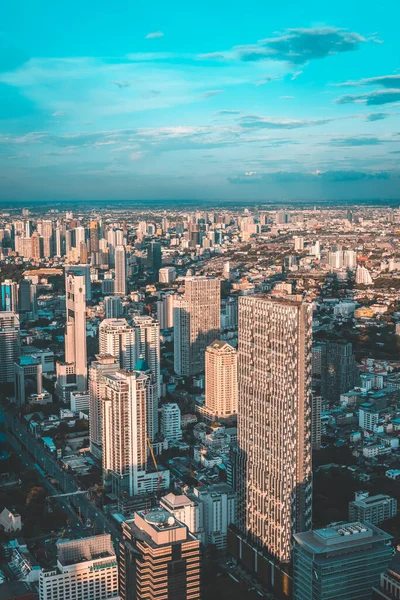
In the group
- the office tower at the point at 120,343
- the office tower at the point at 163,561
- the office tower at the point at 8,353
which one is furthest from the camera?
the office tower at the point at 8,353

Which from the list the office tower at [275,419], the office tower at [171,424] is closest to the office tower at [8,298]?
the office tower at [171,424]

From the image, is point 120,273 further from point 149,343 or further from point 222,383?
point 222,383

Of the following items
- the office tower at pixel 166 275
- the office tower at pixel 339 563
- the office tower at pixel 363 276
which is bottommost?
the office tower at pixel 339 563

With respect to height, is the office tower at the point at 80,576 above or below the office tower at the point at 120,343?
below

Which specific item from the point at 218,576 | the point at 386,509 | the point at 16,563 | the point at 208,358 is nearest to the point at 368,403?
the point at 208,358

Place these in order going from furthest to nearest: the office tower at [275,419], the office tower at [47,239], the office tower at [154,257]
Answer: the office tower at [47,239]
the office tower at [154,257]
the office tower at [275,419]

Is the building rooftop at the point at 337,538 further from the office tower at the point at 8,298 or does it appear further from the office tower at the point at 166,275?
the office tower at the point at 166,275
